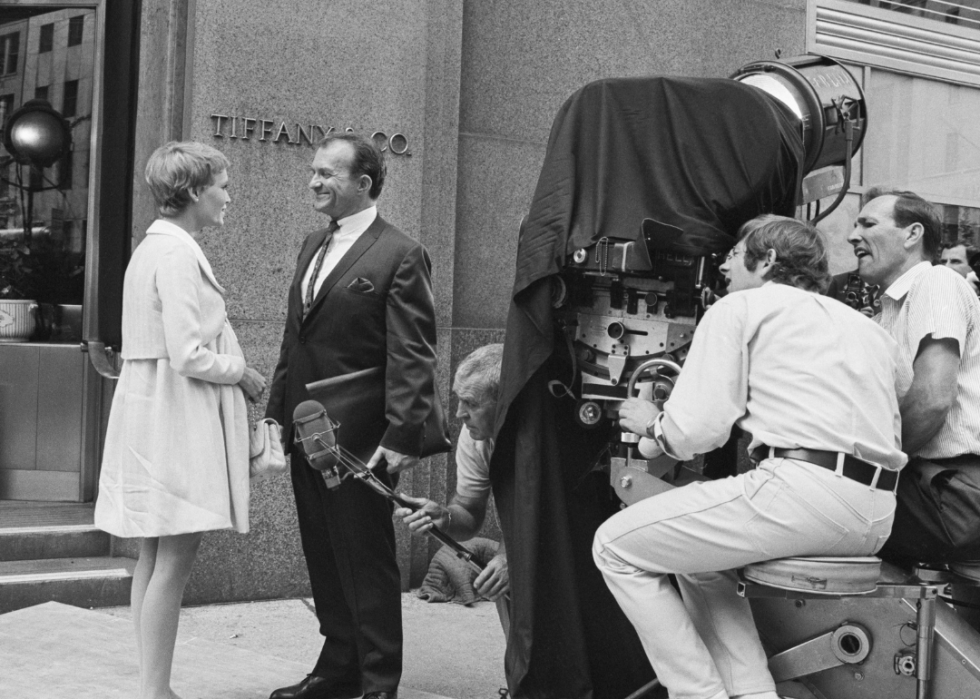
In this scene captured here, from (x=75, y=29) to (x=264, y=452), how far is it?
3.71 meters

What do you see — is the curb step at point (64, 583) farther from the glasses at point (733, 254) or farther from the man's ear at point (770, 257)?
the man's ear at point (770, 257)

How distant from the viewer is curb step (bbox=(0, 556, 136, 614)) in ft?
17.7

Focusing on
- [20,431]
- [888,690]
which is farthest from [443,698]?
[20,431]

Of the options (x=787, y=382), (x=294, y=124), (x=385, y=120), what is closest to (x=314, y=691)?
(x=787, y=382)

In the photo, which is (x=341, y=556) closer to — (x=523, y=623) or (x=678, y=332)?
(x=523, y=623)

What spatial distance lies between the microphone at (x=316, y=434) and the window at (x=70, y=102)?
12.2 feet

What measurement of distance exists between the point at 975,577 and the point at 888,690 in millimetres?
422

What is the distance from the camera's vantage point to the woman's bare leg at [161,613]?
3803 mm

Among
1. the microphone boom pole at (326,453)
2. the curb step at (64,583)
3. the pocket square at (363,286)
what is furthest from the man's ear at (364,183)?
the curb step at (64,583)

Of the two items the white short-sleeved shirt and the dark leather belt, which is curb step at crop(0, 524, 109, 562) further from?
the dark leather belt

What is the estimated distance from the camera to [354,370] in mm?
4230

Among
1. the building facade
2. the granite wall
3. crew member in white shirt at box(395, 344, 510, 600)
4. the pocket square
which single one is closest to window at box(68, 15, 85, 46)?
the building facade

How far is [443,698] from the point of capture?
4391mm

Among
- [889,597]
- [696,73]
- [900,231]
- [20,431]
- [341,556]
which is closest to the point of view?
[889,597]
